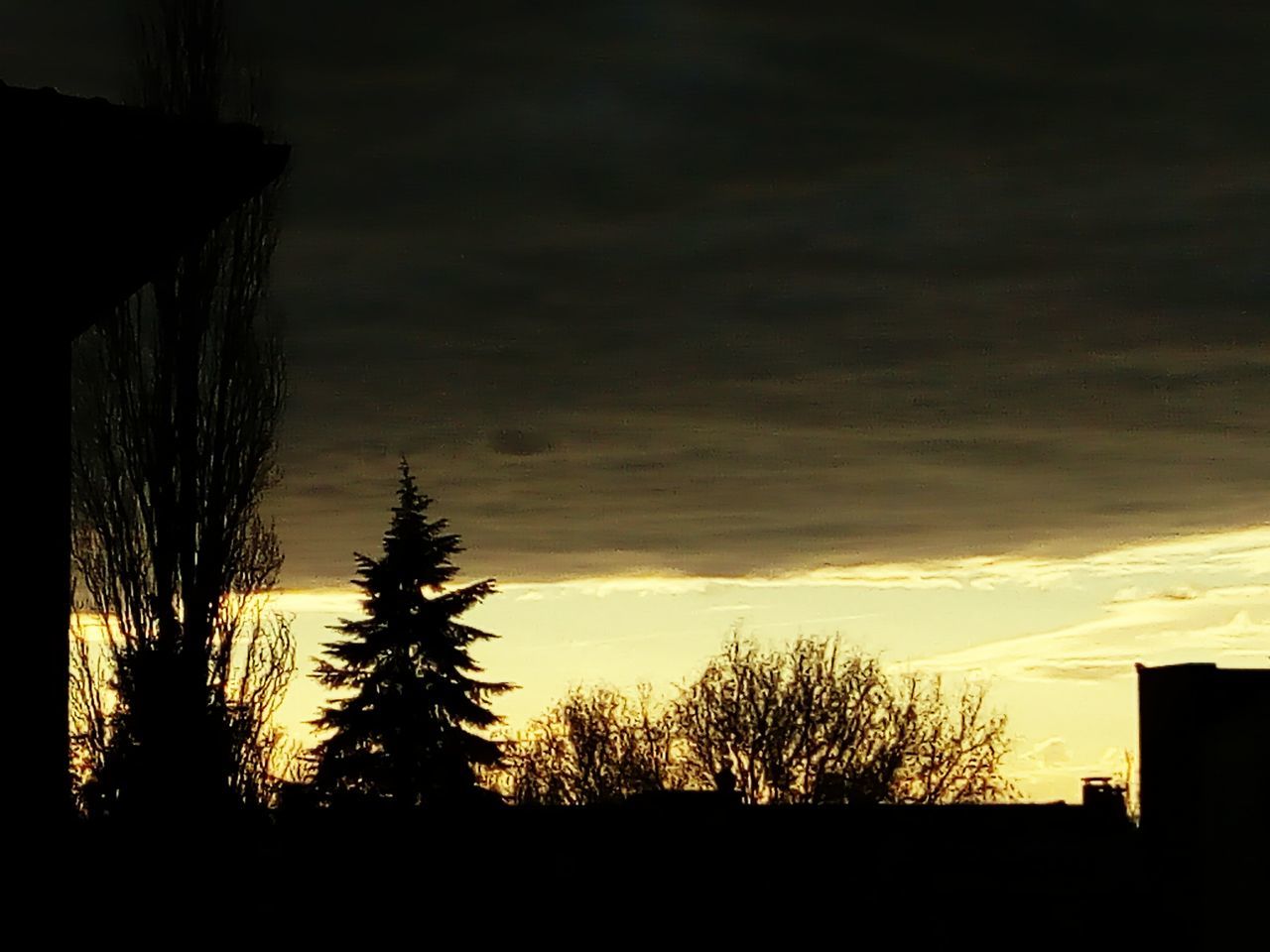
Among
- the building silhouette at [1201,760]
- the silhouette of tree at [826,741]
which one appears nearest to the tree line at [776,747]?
the silhouette of tree at [826,741]

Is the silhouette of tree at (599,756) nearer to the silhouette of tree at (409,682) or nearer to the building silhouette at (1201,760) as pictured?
the silhouette of tree at (409,682)

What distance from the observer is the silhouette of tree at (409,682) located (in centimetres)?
4225

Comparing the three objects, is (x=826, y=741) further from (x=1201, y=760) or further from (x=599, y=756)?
(x=1201, y=760)

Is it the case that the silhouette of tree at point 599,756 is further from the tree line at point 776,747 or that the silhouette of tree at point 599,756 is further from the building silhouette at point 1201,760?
the building silhouette at point 1201,760

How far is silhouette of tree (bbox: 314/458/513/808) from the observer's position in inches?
1663

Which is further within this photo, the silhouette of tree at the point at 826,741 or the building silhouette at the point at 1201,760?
the silhouette of tree at the point at 826,741

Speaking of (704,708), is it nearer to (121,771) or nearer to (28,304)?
(121,771)

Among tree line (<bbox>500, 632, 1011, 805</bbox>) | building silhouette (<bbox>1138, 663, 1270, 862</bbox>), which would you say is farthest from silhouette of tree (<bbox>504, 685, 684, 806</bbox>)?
building silhouette (<bbox>1138, 663, 1270, 862</bbox>)

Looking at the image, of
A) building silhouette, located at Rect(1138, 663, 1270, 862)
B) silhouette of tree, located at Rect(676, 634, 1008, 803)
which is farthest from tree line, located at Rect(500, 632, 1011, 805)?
building silhouette, located at Rect(1138, 663, 1270, 862)

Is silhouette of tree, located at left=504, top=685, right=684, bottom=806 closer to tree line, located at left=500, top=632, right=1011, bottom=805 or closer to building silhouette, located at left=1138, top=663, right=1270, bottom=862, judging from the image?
tree line, located at left=500, top=632, right=1011, bottom=805

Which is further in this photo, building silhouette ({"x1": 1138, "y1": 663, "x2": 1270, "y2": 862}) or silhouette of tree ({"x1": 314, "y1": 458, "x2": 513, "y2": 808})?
silhouette of tree ({"x1": 314, "y1": 458, "x2": 513, "y2": 808})

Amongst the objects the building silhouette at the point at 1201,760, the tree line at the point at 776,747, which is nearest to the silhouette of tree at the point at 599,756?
the tree line at the point at 776,747

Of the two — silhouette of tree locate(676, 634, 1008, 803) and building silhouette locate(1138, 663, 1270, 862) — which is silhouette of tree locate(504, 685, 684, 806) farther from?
building silhouette locate(1138, 663, 1270, 862)

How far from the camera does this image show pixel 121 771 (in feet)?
95.0
